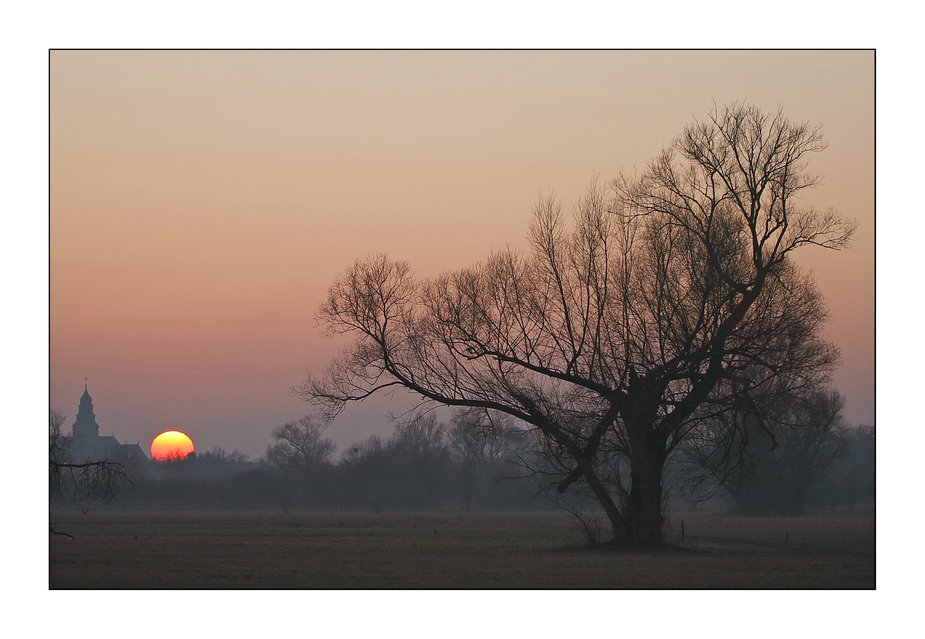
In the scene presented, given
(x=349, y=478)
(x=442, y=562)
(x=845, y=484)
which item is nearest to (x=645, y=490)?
(x=442, y=562)

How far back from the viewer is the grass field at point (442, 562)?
18.4 metres

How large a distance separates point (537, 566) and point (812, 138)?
1402 centimetres

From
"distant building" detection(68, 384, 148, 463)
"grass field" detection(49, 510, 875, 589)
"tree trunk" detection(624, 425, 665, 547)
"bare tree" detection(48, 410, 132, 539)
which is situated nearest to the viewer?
"grass field" detection(49, 510, 875, 589)

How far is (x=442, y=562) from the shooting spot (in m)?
22.1

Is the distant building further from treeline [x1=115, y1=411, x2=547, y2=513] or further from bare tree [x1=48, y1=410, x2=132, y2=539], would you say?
bare tree [x1=48, y1=410, x2=132, y2=539]

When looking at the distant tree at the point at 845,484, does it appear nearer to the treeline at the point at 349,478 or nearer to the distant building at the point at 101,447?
the treeline at the point at 349,478

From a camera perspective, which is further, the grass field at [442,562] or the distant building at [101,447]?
the distant building at [101,447]

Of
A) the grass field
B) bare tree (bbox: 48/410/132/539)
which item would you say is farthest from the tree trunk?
bare tree (bbox: 48/410/132/539)

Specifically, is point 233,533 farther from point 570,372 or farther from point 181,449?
point 181,449

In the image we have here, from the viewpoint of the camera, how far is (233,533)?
116 ft

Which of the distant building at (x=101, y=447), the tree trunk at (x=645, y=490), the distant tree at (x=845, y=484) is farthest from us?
the distant building at (x=101, y=447)

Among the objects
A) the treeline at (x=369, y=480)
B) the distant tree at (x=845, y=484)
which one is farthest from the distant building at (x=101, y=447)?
the distant tree at (x=845, y=484)

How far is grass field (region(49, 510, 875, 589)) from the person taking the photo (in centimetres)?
1836

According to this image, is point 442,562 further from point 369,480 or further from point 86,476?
point 369,480
